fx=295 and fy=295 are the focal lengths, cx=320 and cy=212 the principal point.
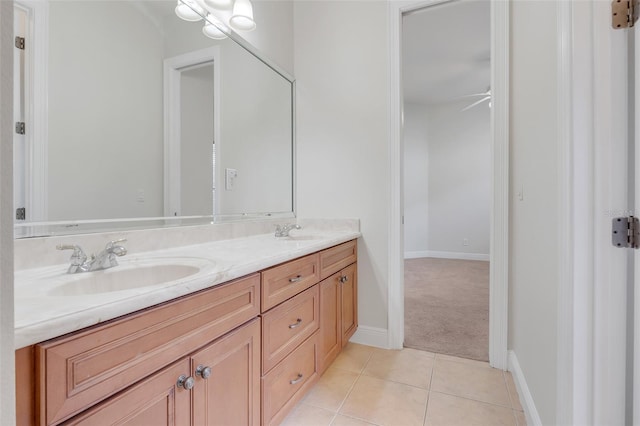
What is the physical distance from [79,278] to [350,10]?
94.1 inches

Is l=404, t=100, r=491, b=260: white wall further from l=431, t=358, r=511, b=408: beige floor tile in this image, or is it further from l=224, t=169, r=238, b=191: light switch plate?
l=224, t=169, r=238, b=191: light switch plate

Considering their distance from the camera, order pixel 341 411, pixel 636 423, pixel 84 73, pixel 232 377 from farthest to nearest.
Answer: pixel 341 411, pixel 84 73, pixel 232 377, pixel 636 423

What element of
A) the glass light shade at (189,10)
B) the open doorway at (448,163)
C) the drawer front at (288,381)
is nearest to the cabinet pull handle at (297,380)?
the drawer front at (288,381)

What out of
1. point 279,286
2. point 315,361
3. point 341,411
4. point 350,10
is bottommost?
point 341,411

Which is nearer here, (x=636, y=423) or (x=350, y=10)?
(x=636, y=423)

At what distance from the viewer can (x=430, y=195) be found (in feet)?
18.4

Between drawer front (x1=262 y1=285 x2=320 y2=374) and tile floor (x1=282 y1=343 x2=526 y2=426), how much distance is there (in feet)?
1.30

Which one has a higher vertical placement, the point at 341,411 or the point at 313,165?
the point at 313,165

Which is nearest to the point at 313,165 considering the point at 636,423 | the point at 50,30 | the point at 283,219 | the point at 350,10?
the point at 283,219

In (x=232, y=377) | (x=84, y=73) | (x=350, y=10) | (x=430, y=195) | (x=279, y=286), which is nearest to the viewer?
(x=232, y=377)

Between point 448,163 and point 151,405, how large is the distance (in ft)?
18.6

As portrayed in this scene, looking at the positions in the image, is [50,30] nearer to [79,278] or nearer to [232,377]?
[79,278]

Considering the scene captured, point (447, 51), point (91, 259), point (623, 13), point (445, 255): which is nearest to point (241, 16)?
point (91, 259)

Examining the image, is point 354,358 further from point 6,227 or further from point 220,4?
point 220,4
